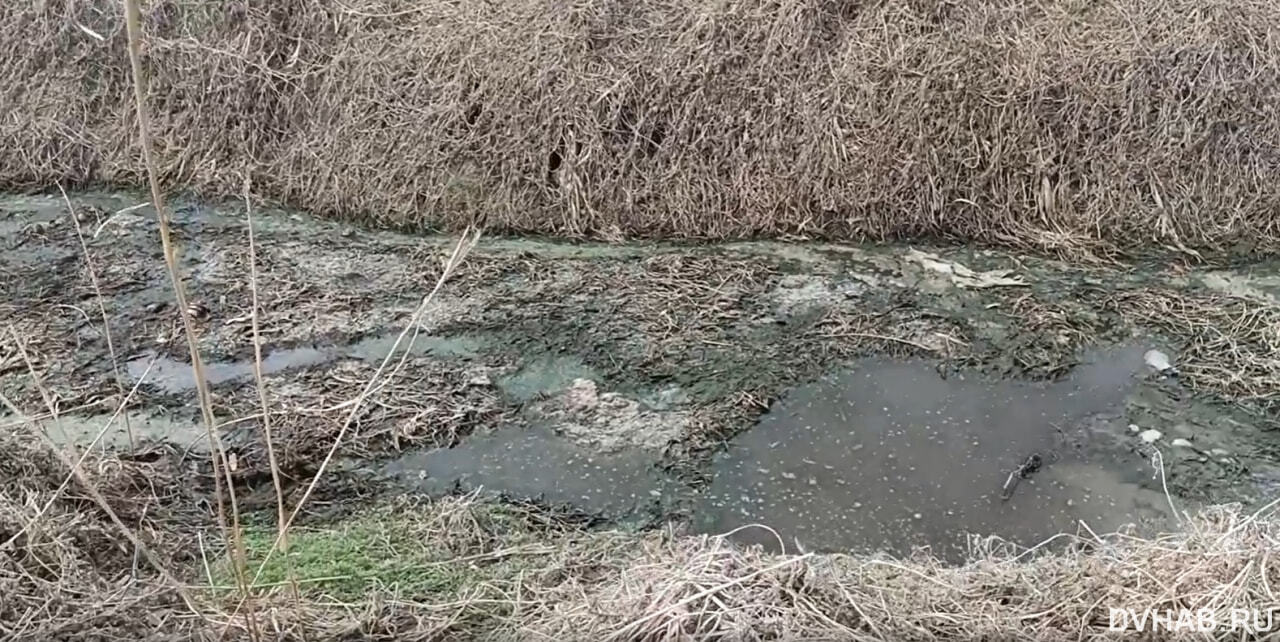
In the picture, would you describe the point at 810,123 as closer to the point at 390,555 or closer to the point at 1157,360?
the point at 1157,360

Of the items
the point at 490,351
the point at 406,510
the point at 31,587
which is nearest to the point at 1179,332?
the point at 490,351

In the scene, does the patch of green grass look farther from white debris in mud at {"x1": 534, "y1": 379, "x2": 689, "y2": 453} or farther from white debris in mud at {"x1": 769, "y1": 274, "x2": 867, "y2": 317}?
white debris in mud at {"x1": 769, "y1": 274, "x2": 867, "y2": 317}

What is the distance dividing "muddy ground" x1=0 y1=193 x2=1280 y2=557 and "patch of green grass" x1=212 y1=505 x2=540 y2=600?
185 mm

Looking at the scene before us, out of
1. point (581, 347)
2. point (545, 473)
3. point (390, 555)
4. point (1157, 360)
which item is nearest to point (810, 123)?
point (581, 347)

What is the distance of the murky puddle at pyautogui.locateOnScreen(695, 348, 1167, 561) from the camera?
3047mm

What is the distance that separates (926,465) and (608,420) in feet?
3.55

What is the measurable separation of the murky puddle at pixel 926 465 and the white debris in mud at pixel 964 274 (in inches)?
25.5

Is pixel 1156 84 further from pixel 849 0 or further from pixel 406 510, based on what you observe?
pixel 406 510

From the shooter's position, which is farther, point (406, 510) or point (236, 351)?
point (236, 351)

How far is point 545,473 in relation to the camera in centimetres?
327

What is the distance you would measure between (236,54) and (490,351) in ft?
9.32

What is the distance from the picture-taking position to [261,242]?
15.9 feet

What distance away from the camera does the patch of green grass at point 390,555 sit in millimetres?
2619

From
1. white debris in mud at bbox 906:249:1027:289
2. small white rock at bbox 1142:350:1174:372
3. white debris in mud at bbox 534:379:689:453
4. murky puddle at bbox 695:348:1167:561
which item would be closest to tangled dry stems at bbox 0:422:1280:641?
murky puddle at bbox 695:348:1167:561
